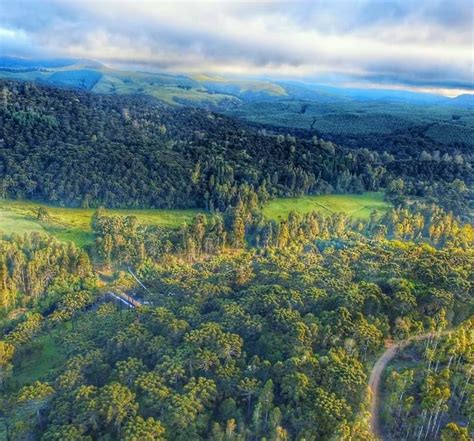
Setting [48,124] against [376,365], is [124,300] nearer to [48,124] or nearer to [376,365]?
[376,365]

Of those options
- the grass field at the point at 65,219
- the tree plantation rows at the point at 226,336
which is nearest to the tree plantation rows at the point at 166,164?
the grass field at the point at 65,219

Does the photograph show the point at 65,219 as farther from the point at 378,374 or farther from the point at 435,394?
the point at 435,394

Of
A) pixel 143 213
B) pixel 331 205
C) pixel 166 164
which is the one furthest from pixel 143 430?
pixel 331 205

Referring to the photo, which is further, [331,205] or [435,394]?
[331,205]

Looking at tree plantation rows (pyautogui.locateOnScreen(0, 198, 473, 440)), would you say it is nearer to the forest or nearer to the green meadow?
the forest

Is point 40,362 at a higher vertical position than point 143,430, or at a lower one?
lower

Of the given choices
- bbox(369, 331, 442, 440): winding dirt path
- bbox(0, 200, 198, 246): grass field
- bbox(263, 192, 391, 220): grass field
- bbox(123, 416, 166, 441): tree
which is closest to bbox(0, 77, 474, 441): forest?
bbox(123, 416, 166, 441): tree

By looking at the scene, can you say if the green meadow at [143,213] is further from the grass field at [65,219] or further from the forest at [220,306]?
the forest at [220,306]
